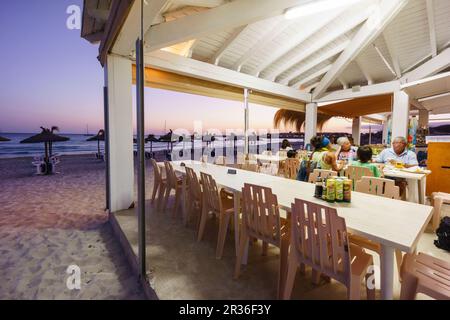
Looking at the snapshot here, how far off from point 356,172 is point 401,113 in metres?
5.29

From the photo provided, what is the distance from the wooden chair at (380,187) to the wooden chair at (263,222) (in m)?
1.12

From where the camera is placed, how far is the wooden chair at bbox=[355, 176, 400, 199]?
2.28 metres

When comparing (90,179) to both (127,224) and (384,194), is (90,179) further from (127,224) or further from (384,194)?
(384,194)

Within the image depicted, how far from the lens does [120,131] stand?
Result: 12.8ft

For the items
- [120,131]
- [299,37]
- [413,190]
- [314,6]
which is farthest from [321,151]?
[120,131]

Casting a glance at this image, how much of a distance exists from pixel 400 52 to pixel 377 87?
1.24 m

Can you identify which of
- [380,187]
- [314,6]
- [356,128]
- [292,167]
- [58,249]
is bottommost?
[58,249]

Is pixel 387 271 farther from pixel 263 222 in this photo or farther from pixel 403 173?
pixel 403 173

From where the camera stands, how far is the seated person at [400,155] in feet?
13.5

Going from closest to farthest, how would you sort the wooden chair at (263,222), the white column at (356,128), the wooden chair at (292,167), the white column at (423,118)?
the wooden chair at (263,222) → the wooden chair at (292,167) → the white column at (423,118) → the white column at (356,128)

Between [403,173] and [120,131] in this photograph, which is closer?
[403,173]

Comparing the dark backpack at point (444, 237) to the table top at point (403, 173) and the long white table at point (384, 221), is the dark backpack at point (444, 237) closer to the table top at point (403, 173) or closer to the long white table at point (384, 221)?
the table top at point (403, 173)

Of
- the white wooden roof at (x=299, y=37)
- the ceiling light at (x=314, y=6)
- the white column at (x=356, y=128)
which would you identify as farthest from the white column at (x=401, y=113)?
the white column at (x=356, y=128)

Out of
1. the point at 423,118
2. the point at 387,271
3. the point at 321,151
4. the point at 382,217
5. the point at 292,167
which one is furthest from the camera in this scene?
the point at 423,118
